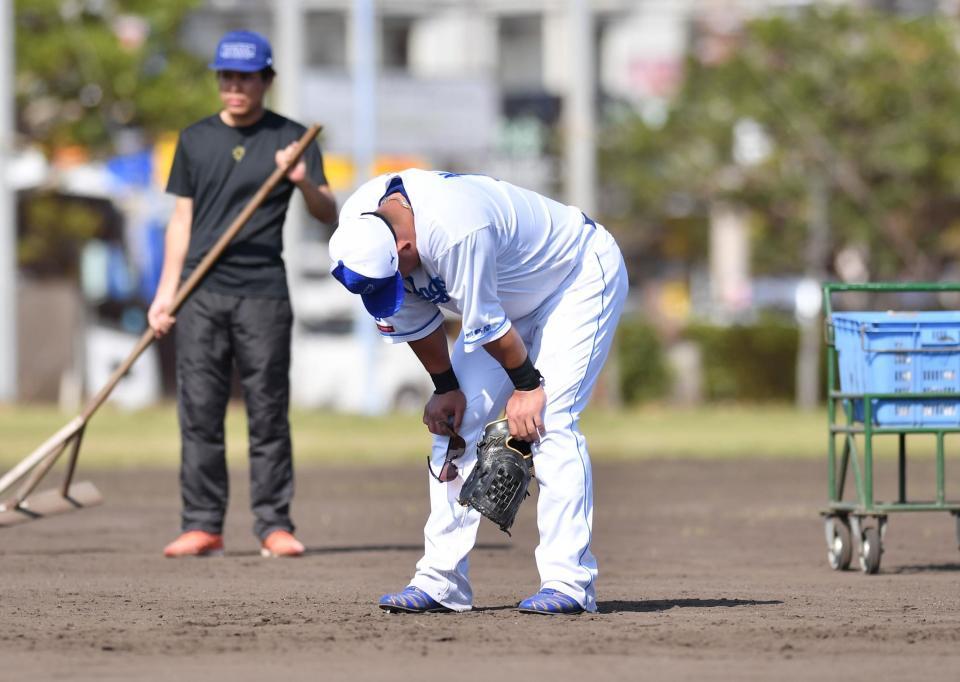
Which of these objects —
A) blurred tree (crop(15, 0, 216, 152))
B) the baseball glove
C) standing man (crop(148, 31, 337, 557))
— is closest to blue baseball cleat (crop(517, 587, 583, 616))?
the baseball glove

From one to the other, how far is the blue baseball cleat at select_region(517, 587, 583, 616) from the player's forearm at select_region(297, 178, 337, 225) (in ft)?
10.1

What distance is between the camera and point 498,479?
22.7ft

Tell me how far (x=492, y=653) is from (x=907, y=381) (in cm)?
377

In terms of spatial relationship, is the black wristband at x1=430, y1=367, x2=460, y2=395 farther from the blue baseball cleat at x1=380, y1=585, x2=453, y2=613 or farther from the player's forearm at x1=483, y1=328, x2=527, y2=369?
the blue baseball cleat at x1=380, y1=585, x2=453, y2=613

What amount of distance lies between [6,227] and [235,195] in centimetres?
2035

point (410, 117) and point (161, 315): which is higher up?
point (410, 117)

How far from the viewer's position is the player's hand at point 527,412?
6930 millimetres

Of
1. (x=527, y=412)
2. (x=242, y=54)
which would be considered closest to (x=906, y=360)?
(x=527, y=412)

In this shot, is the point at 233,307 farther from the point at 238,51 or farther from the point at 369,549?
the point at 369,549

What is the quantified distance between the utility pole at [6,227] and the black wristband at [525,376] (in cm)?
2226

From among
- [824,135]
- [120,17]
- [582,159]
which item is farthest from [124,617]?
[824,135]

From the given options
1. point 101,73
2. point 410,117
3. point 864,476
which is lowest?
point 864,476

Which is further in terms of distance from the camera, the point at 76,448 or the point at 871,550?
the point at 76,448

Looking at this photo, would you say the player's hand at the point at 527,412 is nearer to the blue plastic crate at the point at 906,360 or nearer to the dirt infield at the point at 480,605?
the dirt infield at the point at 480,605
